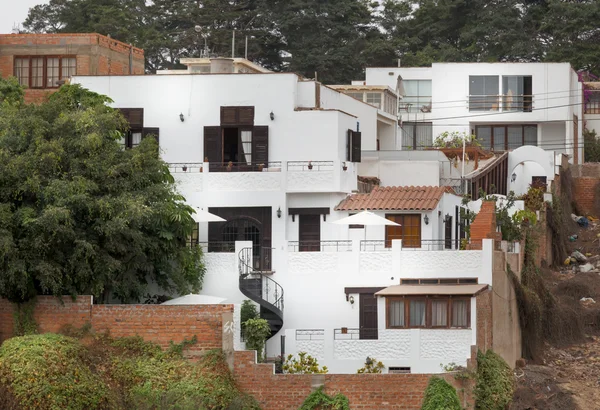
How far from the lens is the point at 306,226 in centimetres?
5059

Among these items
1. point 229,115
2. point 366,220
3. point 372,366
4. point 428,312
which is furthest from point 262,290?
point 229,115

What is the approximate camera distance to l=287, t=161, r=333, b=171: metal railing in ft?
166

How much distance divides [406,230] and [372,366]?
276 inches

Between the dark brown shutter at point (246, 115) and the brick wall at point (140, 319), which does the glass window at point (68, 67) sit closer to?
the dark brown shutter at point (246, 115)

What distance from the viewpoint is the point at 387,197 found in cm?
5084

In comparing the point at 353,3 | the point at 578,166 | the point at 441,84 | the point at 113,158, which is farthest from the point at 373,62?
the point at 113,158

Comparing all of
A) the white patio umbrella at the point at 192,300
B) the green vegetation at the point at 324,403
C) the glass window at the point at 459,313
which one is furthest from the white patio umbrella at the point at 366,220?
the green vegetation at the point at 324,403

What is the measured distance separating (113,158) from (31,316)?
5067 mm

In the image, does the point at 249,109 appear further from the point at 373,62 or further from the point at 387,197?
the point at 373,62

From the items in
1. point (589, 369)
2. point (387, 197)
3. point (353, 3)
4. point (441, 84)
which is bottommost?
point (589, 369)

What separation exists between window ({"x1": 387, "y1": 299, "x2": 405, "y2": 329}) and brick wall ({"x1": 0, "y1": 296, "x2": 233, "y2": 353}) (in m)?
5.34

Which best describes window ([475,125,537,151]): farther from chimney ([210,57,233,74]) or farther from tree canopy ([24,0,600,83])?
chimney ([210,57,233,74])

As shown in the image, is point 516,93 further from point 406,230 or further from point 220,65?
point 406,230

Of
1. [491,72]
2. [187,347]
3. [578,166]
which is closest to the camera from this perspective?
[187,347]
